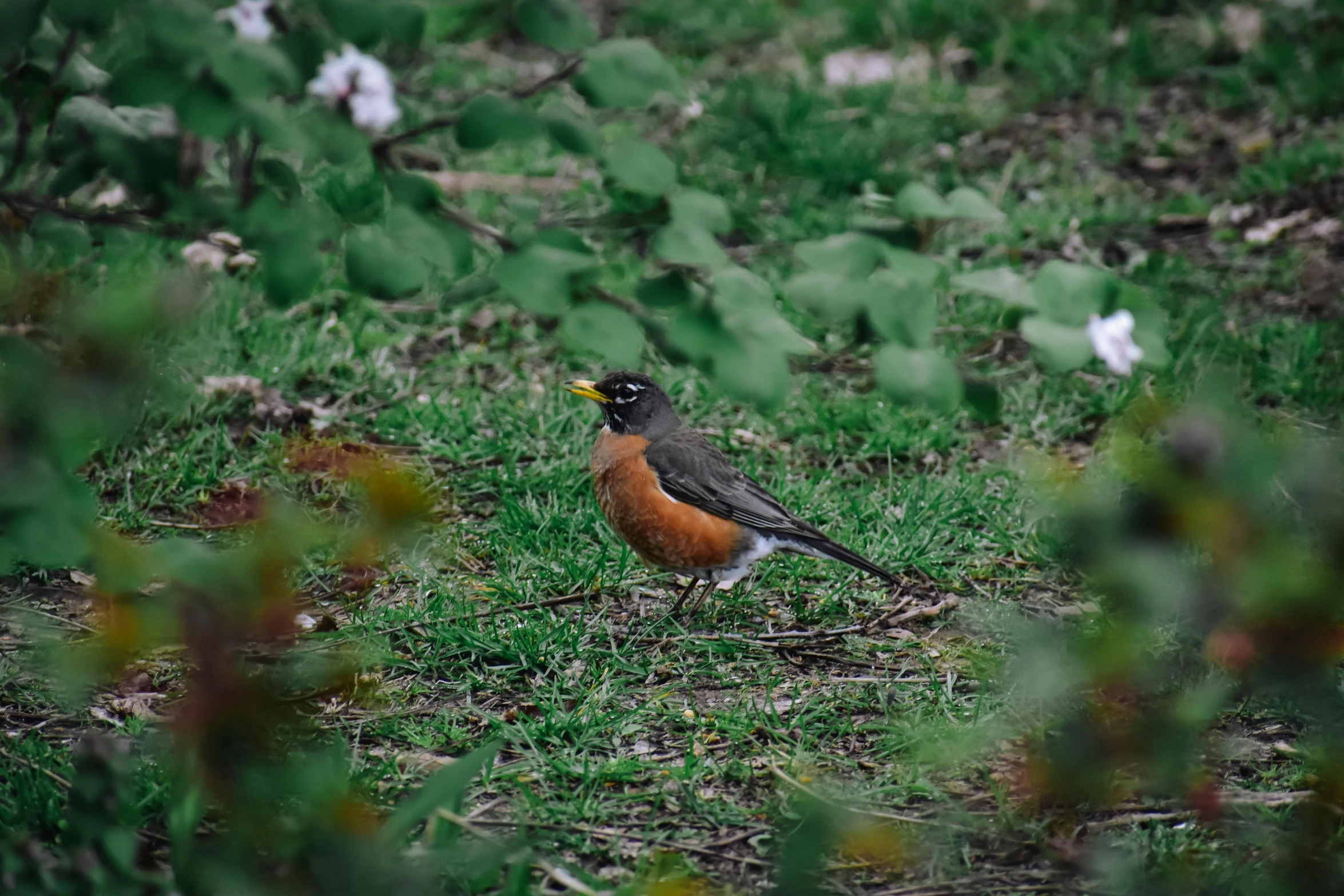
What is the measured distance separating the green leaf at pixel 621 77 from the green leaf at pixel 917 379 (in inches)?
21.1

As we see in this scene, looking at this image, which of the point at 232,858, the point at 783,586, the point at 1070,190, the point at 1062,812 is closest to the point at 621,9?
the point at 1070,190

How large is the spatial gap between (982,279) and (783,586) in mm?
2692

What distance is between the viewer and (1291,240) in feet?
21.8

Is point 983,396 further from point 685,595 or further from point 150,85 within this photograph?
point 685,595

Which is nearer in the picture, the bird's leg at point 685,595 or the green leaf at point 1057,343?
the green leaf at point 1057,343

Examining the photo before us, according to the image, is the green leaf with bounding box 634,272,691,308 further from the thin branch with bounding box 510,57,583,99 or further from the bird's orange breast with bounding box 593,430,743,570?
the bird's orange breast with bounding box 593,430,743,570

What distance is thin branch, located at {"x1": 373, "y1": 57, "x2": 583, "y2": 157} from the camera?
2.07 metres

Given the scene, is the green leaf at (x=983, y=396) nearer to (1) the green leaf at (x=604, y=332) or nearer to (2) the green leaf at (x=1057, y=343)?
(2) the green leaf at (x=1057, y=343)

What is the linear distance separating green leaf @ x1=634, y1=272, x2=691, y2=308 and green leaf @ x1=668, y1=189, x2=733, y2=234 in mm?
86

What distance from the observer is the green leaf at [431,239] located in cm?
208

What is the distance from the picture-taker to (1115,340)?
1.88 metres

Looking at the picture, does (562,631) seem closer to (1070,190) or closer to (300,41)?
(300,41)

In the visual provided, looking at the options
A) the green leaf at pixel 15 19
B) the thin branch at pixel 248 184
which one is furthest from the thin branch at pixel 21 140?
the thin branch at pixel 248 184

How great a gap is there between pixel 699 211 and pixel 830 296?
0.27m
